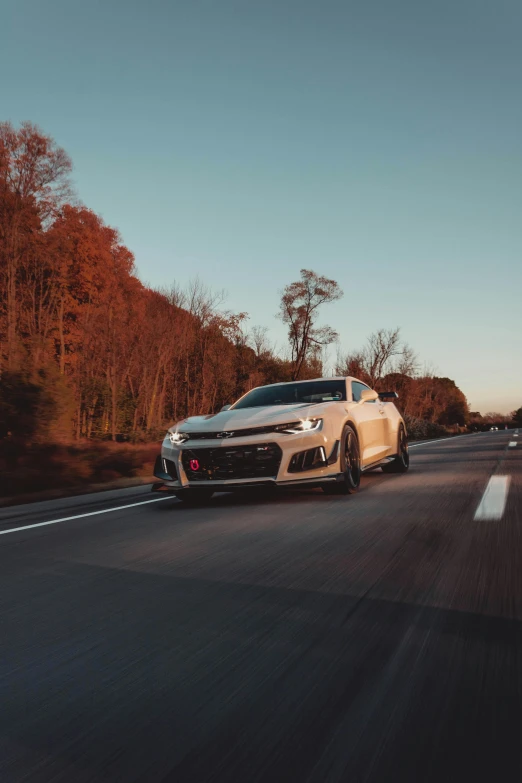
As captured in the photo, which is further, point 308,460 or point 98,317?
point 98,317

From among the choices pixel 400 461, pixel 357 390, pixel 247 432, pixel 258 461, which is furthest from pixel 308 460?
pixel 400 461

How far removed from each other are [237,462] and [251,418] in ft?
1.86

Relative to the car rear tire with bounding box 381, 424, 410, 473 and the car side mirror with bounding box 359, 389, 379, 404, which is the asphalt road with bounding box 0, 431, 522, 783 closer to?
the car side mirror with bounding box 359, 389, 379, 404

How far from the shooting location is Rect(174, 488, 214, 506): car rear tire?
→ 7930mm

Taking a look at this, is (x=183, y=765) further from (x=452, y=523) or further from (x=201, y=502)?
(x=201, y=502)

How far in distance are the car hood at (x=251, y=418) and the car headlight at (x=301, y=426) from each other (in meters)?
0.05

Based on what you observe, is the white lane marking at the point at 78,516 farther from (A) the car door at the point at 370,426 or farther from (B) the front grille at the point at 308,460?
(A) the car door at the point at 370,426

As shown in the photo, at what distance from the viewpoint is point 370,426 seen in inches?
364

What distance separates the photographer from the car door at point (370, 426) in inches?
345

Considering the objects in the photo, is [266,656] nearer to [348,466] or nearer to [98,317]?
[348,466]

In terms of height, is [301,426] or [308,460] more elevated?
[301,426]

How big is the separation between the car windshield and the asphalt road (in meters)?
3.47

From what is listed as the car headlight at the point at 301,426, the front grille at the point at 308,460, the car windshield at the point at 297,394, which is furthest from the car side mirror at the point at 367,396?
the front grille at the point at 308,460

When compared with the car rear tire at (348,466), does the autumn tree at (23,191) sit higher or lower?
higher
